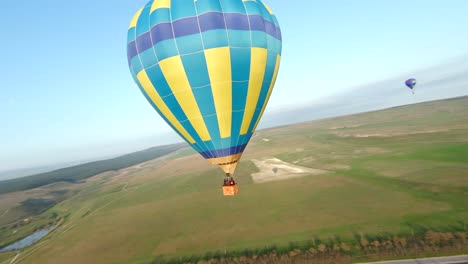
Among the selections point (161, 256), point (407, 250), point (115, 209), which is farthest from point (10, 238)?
point (407, 250)

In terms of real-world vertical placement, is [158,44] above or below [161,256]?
above

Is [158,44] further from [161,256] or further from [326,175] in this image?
[326,175]

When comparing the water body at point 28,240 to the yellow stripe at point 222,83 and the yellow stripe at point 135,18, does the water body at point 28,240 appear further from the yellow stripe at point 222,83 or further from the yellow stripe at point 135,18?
the yellow stripe at point 222,83

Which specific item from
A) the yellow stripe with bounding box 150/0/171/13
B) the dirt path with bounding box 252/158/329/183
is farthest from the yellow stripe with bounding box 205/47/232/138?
the dirt path with bounding box 252/158/329/183

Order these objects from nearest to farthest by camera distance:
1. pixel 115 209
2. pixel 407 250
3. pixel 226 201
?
pixel 407 250
pixel 226 201
pixel 115 209

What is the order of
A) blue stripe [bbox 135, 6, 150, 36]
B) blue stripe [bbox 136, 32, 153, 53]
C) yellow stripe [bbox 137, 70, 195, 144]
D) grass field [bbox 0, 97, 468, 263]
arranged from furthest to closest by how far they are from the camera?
grass field [bbox 0, 97, 468, 263], yellow stripe [bbox 137, 70, 195, 144], blue stripe [bbox 135, 6, 150, 36], blue stripe [bbox 136, 32, 153, 53]

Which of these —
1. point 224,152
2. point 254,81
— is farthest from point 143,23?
point 224,152

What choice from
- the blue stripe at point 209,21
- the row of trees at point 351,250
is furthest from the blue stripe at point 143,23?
the row of trees at point 351,250

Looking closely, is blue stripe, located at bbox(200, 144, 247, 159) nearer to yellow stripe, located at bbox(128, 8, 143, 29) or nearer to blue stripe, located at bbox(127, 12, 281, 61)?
blue stripe, located at bbox(127, 12, 281, 61)
